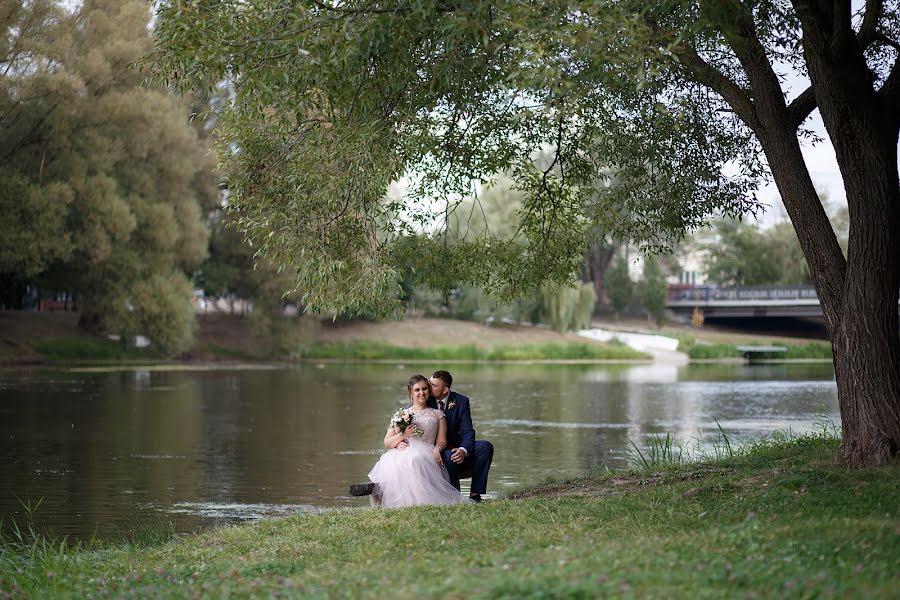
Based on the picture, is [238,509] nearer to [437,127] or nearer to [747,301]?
[437,127]

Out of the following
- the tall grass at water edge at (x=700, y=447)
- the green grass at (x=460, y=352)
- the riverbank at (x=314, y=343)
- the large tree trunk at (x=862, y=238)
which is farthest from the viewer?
the green grass at (x=460, y=352)

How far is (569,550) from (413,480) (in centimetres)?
429

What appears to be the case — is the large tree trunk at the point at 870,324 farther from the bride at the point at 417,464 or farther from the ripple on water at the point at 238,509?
the ripple on water at the point at 238,509

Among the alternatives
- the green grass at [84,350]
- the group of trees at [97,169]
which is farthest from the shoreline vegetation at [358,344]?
the group of trees at [97,169]

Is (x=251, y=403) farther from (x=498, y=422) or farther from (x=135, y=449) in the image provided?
(x=135, y=449)

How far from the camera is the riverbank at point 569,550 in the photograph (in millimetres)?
5859

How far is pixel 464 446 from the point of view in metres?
11.5

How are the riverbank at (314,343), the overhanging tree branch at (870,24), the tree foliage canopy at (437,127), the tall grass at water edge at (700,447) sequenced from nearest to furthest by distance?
the tree foliage canopy at (437,127) → the overhanging tree branch at (870,24) → the tall grass at water edge at (700,447) → the riverbank at (314,343)

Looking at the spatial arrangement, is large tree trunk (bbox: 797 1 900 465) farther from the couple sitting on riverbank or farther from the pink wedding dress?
the pink wedding dress

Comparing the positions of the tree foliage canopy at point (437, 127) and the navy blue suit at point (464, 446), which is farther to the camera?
the navy blue suit at point (464, 446)

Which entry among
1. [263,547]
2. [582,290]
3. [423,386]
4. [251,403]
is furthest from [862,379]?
[582,290]

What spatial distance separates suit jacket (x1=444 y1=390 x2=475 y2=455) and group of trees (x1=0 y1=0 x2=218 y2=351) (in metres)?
24.8

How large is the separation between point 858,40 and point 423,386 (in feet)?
18.7

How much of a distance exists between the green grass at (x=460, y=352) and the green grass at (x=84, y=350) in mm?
10330
